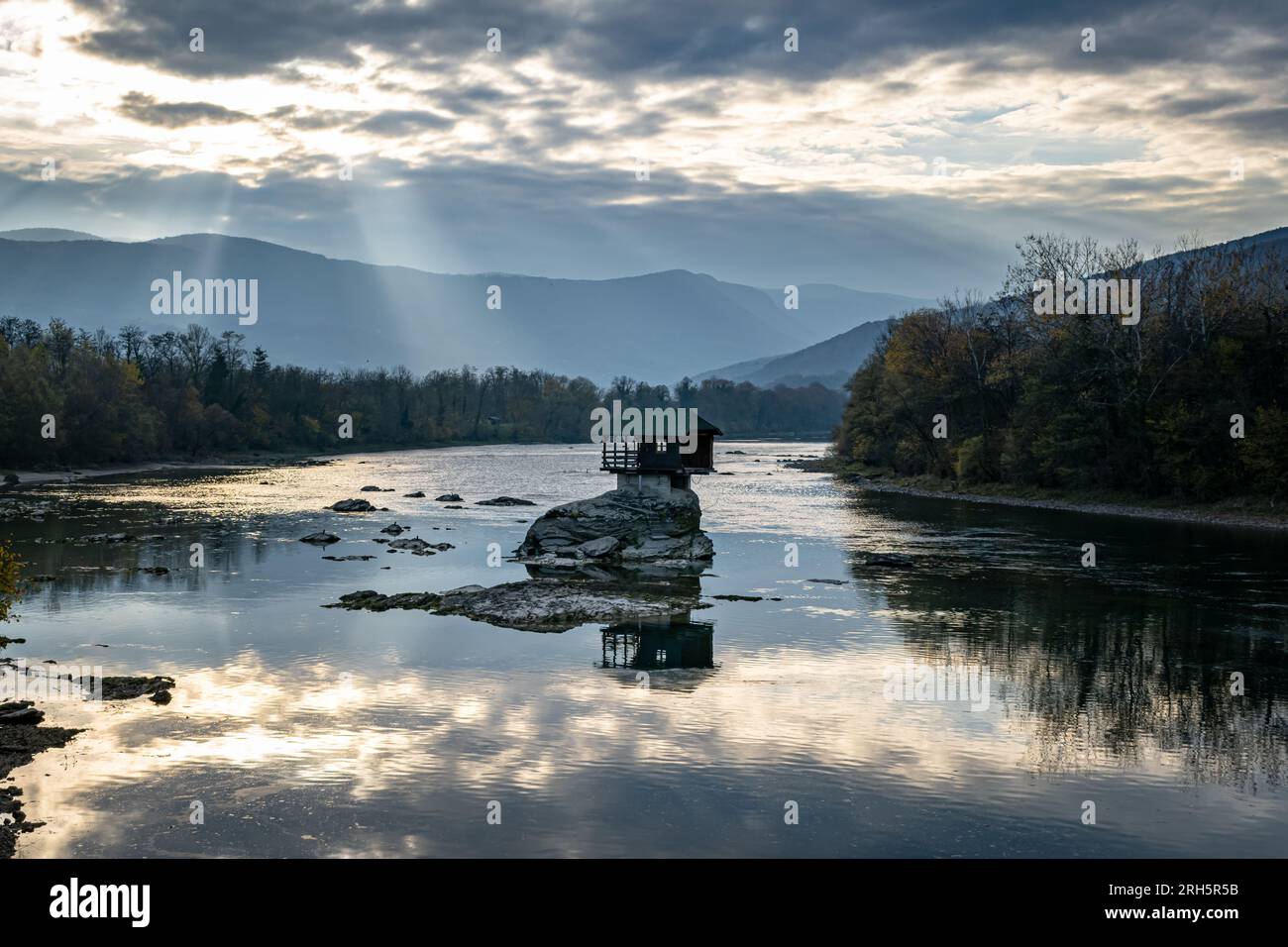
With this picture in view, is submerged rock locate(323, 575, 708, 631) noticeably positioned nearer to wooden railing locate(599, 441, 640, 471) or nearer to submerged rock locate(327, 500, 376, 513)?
wooden railing locate(599, 441, 640, 471)

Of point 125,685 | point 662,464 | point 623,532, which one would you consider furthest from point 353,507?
point 125,685

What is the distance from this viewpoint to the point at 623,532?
208ft

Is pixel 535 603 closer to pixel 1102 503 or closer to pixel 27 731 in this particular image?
pixel 27 731

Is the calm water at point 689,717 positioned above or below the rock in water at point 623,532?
below

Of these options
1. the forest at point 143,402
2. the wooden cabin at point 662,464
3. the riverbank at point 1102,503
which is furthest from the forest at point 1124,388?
the forest at point 143,402

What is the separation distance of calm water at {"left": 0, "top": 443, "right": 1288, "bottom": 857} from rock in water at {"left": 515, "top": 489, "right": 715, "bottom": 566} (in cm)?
421

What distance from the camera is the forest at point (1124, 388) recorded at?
260 ft

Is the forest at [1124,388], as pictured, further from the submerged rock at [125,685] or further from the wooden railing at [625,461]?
the submerged rock at [125,685]

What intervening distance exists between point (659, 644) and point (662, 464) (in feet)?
92.7

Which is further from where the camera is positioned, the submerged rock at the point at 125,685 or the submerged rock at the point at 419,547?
the submerged rock at the point at 419,547

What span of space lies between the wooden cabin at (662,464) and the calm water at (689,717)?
8.74 metres

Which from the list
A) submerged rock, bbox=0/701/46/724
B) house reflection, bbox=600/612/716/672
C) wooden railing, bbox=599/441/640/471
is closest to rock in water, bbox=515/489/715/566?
wooden railing, bbox=599/441/640/471
